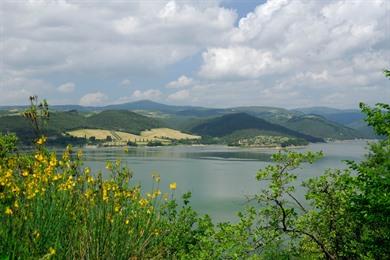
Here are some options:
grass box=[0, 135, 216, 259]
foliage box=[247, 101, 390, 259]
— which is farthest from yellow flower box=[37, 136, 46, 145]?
foliage box=[247, 101, 390, 259]

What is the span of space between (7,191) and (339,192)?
690 centimetres

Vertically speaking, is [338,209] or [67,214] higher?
[67,214]

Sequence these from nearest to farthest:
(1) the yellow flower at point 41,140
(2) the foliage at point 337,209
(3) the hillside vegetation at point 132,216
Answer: (3) the hillside vegetation at point 132,216, (1) the yellow flower at point 41,140, (2) the foliage at point 337,209

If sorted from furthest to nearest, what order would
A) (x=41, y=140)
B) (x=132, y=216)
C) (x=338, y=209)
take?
(x=338, y=209), (x=132, y=216), (x=41, y=140)

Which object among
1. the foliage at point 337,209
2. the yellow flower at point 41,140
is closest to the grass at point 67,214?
the yellow flower at point 41,140

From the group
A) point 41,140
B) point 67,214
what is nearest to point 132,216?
point 67,214

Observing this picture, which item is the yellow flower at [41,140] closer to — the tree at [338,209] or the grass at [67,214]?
the grass at [67,214]

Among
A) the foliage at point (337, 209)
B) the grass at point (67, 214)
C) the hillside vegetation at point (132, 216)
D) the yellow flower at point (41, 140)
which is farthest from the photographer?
the foliage at point (337, 209)

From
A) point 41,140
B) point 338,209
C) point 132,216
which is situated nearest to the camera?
point 41,140

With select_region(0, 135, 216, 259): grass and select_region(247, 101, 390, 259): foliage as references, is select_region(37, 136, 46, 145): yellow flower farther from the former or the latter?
select_region(247, 101, 390, 259): foliage

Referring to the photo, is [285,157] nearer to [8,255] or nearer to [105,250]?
[105,250]

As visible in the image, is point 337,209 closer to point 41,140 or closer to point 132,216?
point 132,216

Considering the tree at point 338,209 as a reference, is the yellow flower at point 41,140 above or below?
above

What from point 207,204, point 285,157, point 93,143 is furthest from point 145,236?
point 93,143
